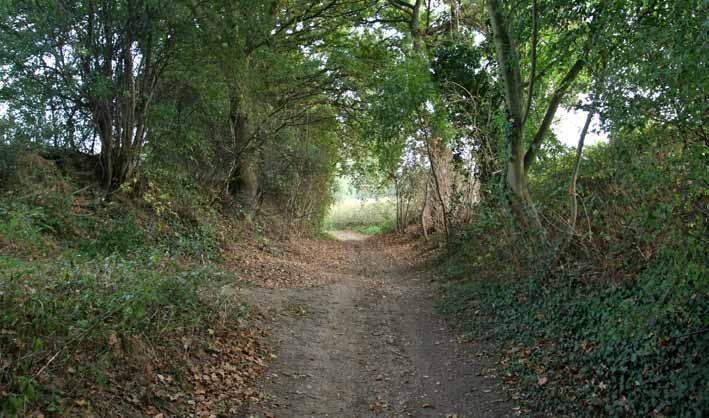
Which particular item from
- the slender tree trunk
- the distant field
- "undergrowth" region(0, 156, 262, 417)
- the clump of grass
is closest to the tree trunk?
the slender tree trunk

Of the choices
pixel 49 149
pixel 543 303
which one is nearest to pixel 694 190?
pixel 543 303

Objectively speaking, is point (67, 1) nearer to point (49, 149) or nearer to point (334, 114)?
point (49, 149)

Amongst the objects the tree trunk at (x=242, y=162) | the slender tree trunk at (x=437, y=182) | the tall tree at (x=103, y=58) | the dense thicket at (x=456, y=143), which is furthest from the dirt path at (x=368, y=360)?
the tree trunk at (x=242, y=162)

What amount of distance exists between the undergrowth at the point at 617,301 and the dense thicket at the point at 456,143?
27 millimetres

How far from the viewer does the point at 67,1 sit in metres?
9.41

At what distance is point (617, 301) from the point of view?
216 inches

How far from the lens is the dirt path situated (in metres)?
5.39

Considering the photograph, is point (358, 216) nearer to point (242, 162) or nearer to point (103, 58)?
point (242, 162)

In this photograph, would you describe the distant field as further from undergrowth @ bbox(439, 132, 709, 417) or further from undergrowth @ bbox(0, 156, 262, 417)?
undergrowth @ bbox(0, 156, 262, 417)

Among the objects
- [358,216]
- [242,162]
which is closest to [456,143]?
[242,162]

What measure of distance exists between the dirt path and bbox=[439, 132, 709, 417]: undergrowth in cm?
50

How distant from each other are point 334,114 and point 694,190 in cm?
1588

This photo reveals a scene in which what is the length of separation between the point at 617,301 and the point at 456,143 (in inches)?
349

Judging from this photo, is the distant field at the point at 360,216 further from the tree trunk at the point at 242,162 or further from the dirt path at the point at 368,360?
the dirt path at the point at 368,360
